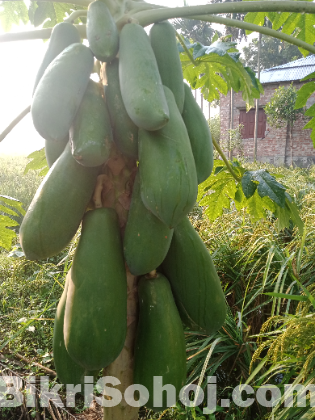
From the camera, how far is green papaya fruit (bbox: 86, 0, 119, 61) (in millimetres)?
758

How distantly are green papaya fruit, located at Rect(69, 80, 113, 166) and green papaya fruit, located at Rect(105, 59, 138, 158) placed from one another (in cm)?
2

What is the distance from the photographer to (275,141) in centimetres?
1745

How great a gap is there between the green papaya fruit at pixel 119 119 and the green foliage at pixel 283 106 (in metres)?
14.8

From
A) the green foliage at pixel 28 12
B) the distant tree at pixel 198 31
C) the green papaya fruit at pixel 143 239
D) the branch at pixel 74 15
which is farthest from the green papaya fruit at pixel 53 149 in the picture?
the distant tree at pixel 198 31

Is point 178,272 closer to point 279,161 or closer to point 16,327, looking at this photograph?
point 16,327

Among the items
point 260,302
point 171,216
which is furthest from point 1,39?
point 260,302

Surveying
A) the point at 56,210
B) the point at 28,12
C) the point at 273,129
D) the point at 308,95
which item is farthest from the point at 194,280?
the point at 273,129

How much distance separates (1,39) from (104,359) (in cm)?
90

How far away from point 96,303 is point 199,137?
45cm

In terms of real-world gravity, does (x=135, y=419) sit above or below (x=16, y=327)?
above

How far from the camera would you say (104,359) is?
29.0 inches

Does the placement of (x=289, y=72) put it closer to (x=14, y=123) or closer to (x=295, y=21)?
(x=295, y=21)

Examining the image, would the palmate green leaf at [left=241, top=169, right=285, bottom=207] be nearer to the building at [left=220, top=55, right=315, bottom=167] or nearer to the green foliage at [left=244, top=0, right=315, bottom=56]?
the green foliage at [left=244, top=0, right=315, bottom=56]

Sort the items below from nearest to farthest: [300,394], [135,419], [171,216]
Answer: [171,216] → [135,419] → [300,394]
